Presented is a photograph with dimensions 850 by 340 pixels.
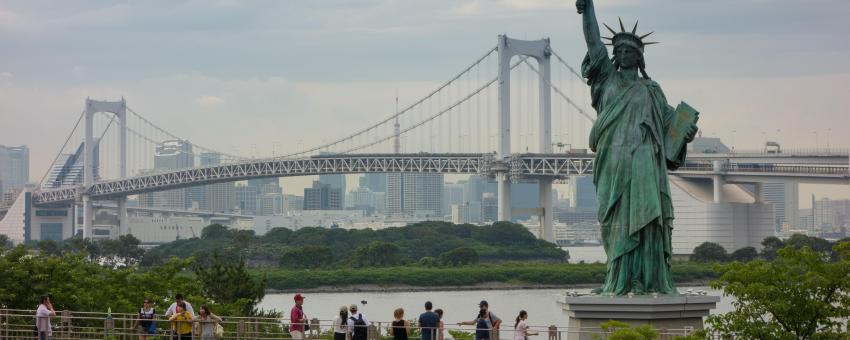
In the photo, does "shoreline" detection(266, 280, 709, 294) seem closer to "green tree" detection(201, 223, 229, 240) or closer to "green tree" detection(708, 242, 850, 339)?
"green tree" detection(201, 223, 229, 240)

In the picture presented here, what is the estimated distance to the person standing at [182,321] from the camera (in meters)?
18.0

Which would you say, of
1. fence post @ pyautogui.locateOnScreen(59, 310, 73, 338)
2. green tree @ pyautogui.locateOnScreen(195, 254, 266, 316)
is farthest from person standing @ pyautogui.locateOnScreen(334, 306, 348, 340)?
green tree @ pyautogui.locateOnScreen(195, 254, 266, 316)

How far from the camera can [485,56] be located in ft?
280

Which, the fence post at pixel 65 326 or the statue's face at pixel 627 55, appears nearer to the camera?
the statue's face at pixel 627 55

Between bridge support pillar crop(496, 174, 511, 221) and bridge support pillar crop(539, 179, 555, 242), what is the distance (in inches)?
65.8

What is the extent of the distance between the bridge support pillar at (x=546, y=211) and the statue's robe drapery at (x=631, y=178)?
64.7 meters

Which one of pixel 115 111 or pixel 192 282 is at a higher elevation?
pixel 115 111

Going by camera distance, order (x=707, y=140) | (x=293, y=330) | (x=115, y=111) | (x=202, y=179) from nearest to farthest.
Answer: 1. (x=293, y=330)
2. (x=202, y=179)
3. (x=115, y=111)
4. (x=707, y=140)

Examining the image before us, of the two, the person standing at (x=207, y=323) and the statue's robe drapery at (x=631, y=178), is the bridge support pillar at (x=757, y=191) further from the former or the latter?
the person standing at (x=207, y=323)

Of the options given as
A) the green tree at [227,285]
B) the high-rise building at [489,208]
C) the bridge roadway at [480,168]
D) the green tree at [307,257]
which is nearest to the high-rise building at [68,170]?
the bridge roadway at [480,168]

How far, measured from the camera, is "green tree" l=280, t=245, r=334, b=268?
6838 cm

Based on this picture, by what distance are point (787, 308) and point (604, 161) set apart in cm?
287

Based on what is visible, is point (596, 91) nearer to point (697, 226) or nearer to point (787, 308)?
point (787, 308)

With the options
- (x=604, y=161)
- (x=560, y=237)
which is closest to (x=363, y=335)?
(x=604, y=161)
